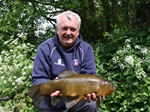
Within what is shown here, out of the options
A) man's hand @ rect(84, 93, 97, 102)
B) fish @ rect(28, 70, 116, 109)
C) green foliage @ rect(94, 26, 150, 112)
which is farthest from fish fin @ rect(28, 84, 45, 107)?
green foliage @ rect(94, 26, 150, 112)

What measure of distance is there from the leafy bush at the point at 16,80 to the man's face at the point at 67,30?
4.87 feet

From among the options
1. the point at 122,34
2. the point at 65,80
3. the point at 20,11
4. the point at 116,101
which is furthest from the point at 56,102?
the point at 20,11

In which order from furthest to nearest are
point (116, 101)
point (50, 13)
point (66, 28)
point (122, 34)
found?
1. point (50, 13)
2. point (122, 34)
3. point (116, 101)
4. point (66, 28)

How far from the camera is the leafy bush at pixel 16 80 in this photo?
195 inches

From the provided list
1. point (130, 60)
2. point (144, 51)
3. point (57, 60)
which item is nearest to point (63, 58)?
point (57, 60)

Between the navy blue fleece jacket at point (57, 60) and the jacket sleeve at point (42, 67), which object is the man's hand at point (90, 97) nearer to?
the navy blue fleece jacket at point (57, 60)

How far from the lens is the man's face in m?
3.48

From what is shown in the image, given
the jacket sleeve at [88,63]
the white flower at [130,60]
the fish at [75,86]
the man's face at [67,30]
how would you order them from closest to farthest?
the fish at [75,86] → the man's face at [67,30] → the jacket sleeve at [88,63] → the white flower at [130,60]

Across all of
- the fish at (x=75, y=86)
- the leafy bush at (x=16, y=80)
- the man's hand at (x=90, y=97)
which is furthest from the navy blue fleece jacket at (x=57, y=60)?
the leafy bush at (x=16, y=80)

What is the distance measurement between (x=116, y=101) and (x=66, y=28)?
1.76 m

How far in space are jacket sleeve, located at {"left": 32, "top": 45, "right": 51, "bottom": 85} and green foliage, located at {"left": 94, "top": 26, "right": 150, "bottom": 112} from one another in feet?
4.71

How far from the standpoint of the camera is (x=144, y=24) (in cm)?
622

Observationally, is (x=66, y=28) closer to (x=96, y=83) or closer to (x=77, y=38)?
Answer: (x=77, y=38)

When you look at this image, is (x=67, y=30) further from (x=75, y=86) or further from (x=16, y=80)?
(x=16, y=80)
